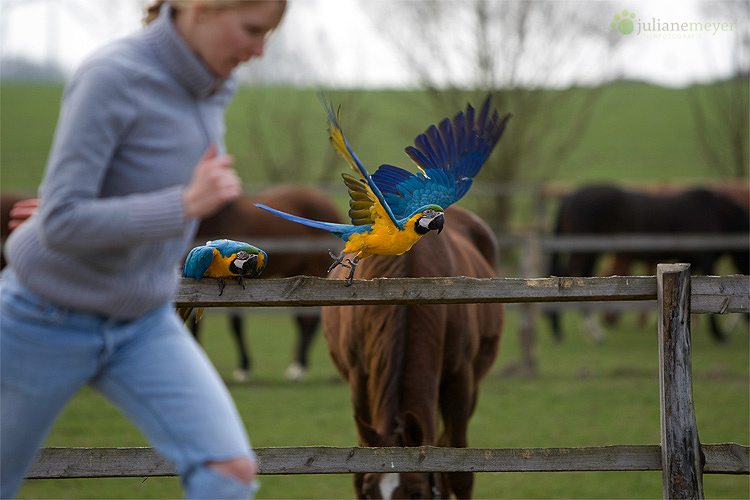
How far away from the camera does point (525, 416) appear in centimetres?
588

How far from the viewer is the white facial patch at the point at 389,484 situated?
102 inches

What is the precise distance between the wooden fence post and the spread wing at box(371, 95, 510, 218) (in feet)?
2.43

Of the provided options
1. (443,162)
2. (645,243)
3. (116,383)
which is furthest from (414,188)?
(645,243)

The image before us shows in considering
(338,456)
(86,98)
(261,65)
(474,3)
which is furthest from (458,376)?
(261,65)

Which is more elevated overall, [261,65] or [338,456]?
[261,65]

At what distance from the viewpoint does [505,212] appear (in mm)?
14398

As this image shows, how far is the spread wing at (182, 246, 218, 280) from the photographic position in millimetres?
2398

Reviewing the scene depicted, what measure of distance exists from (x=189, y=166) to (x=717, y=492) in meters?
3.73

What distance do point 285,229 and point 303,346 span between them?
1735 millimetres

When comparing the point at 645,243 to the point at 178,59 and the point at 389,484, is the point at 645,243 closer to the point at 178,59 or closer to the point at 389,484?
the point at 389,484

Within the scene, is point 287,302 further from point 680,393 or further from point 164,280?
point 680,393

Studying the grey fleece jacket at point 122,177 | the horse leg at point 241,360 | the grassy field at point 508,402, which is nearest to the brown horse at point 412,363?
the grassy field at point 508,402

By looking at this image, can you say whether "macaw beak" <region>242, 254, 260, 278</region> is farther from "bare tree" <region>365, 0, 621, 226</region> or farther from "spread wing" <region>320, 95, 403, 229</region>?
"bare tree" <region>365, 0, 621, 226</region>

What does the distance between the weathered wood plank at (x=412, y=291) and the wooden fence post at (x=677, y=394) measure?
7cm
